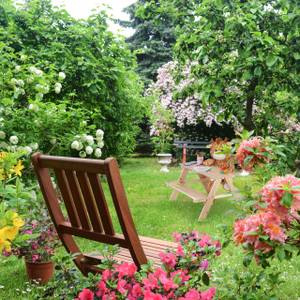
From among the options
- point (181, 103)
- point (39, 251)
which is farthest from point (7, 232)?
point (181, 103)

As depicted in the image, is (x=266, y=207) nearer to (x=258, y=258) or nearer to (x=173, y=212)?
(x=258, y=258)

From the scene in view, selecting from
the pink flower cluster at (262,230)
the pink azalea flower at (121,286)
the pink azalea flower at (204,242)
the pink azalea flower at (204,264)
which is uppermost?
the pink flower cluster at (262,230)

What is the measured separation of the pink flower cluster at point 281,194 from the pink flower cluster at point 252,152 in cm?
28

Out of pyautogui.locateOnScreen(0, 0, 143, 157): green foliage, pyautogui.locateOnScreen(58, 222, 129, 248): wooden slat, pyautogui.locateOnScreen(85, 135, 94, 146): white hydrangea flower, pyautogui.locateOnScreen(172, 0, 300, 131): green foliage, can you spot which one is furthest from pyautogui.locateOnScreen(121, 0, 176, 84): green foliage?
pyautogui.locateOnScreen(58, 222, 129, 248): wooden slat

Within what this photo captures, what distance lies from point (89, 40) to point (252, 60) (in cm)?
320

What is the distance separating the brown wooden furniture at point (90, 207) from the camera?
2.00 metres

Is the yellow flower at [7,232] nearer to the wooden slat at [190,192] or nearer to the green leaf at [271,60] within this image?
the green leaf at [271,60]

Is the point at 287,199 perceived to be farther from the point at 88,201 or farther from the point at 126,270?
the point at 88,201

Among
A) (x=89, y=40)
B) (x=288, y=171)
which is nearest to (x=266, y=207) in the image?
(x=288, y=171)

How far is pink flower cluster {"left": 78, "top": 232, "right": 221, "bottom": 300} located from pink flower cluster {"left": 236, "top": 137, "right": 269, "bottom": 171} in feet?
1.34

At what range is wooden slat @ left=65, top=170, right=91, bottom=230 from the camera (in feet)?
7.36

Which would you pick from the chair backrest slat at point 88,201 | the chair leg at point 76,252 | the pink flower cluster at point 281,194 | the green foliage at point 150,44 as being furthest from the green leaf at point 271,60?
the green foliage at point 150,44

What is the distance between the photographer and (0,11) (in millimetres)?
5484

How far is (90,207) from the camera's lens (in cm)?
221
